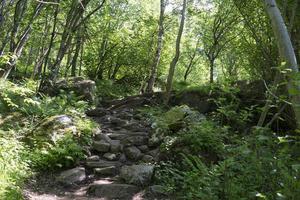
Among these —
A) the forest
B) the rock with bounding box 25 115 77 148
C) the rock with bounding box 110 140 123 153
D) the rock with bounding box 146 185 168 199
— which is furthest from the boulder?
the rock with bounding box 146 185 168 199

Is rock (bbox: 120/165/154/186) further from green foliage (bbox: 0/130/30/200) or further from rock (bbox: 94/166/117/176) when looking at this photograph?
green foliage (bbox: 0/130/30/200)

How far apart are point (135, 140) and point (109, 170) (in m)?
1.73

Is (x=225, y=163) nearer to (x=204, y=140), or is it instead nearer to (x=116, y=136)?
(x=204, y=140)

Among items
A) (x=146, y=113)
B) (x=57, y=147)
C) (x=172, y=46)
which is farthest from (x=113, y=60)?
(x=57, y=147)

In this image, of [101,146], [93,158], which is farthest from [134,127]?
[93,158]

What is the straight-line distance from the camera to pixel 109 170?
24.8 feet

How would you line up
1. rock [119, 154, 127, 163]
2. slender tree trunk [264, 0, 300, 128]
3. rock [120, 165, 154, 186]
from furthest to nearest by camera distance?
1. rock [119, 154, 127, 163]
2. rock [120, 165, 154, 186]
3. slender tree trunk [264, 0, 300, 128]

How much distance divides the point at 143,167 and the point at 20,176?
2.46 m

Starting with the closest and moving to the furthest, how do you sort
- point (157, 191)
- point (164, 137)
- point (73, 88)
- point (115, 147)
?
point (157, 191)
point (115, 147)
point (164, 137)
point (73, 88)

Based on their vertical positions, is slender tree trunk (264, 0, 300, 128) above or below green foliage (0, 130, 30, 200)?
above

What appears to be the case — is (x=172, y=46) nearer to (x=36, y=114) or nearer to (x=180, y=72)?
(x=180, y=72)

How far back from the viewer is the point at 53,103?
36.1 ft

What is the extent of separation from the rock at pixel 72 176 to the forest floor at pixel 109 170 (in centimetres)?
6

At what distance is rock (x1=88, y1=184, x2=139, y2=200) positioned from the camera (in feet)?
21.5
